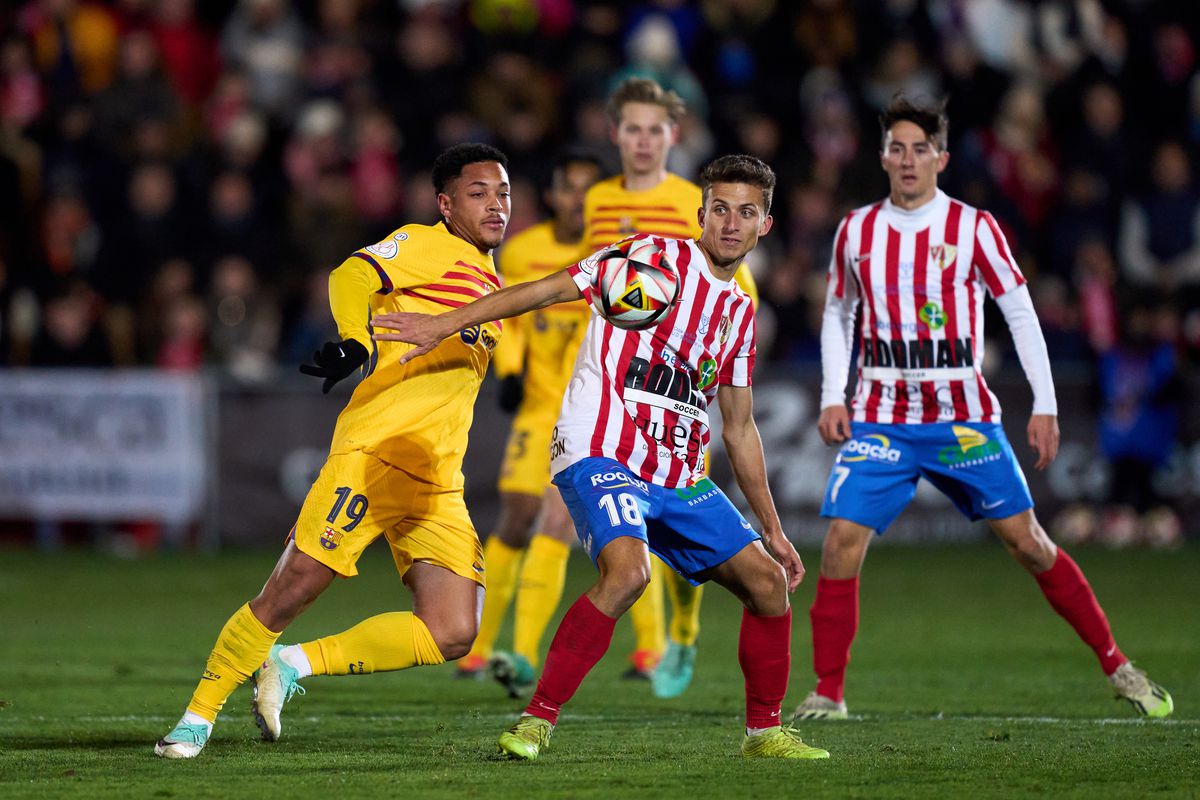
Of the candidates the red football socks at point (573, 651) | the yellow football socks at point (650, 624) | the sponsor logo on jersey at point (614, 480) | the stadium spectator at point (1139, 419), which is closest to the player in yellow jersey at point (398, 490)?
the red football socks at point (573, 651)

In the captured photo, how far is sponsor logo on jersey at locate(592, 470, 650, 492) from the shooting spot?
6336 mm

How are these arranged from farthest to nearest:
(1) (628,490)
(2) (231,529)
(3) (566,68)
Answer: (3) (566,68) < (2) (231,529) < (1) (628,490)

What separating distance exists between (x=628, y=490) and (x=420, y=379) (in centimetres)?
94

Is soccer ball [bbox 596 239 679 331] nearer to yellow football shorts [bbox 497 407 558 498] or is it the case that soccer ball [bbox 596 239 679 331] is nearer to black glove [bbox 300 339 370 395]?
black glove [bbox 300 339 370 395]

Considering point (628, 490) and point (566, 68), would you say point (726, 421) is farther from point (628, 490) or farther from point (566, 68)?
point (566, 68)

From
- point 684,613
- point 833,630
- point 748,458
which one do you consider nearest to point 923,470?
point 833,630

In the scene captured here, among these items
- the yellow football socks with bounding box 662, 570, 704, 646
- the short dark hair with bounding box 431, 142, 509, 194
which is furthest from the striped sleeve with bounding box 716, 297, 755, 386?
the yellow football socks with bounding box 662, 570, 704, 646

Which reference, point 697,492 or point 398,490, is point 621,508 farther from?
point 398,490

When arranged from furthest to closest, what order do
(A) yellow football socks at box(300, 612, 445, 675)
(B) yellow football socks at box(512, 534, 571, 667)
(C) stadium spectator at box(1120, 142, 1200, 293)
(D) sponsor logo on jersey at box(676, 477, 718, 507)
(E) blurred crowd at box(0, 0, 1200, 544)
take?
(C) stadium spectator at box(1120, 142, 1200, 293)
(E) blurred crowd at box(0, 0, 1200, 544)
(B) yellow football socks at box(512, 534, 571, 667)
(A) yellow football socks at box(300, 612, 445, 675)
(D) sponsor logo on jersey at box(676, 477, 718, 507)

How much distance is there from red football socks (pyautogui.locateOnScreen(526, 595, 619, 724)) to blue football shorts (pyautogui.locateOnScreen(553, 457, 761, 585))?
227mm

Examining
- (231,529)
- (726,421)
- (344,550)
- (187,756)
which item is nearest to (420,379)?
(344,550)

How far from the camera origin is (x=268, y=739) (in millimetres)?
6848

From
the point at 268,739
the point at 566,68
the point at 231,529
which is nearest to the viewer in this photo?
the point at 268,739

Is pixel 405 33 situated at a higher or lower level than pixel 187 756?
higher
